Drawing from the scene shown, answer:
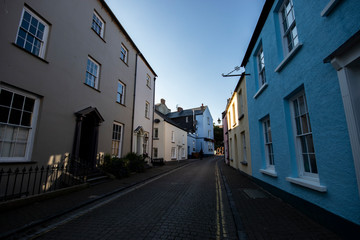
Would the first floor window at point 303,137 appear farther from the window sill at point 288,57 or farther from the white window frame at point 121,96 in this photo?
the white window frame at point 121,96

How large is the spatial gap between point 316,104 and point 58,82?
29.4ft

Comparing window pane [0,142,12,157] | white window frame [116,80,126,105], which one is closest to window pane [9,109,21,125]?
window pane [0,142,12,157]

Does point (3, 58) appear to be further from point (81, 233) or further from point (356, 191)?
point (356, 191)

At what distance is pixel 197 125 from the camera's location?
3981cm

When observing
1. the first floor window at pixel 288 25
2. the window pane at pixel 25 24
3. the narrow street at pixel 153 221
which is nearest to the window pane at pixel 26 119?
the window pane at pixel 25 24

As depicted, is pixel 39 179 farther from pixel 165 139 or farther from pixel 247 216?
pixel 165 139

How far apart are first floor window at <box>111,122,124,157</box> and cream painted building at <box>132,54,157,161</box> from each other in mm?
1673

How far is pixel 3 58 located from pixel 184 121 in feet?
112

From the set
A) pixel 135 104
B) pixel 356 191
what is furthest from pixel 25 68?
pixel 356 191

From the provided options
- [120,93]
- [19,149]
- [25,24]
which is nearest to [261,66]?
[120,93]

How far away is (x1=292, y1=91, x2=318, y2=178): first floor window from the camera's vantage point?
438 centimetres

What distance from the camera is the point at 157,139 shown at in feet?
70.5

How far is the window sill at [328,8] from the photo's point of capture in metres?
3.25

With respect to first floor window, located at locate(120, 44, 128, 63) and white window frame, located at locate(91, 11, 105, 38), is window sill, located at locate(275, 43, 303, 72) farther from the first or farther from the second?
first floor window, located at locate(120, 44, 128, 63)
